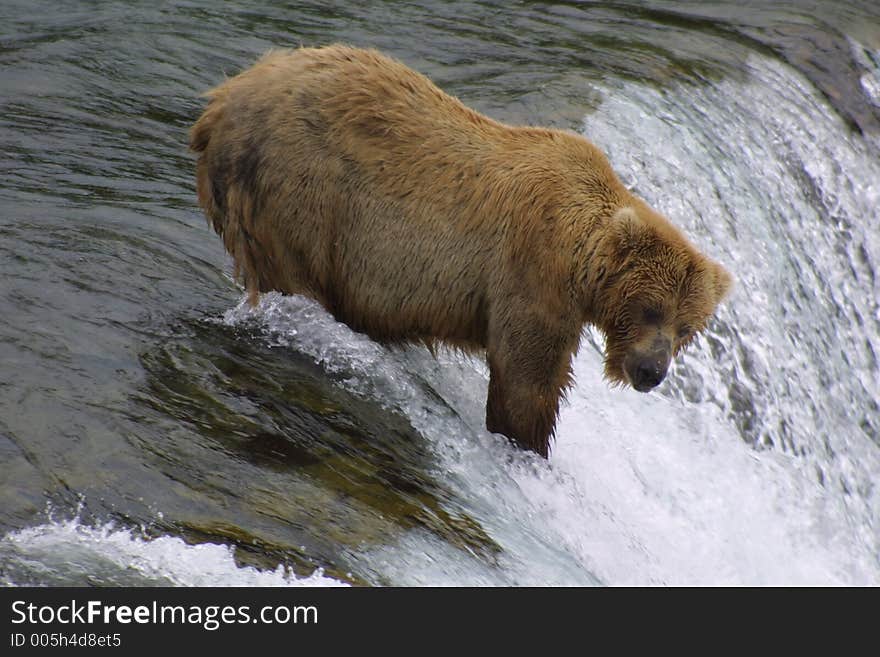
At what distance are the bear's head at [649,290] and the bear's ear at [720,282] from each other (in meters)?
0.01

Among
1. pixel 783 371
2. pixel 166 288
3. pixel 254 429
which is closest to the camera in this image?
pixel 254 429

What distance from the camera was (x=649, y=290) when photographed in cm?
554

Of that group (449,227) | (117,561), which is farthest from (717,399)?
(117,561)

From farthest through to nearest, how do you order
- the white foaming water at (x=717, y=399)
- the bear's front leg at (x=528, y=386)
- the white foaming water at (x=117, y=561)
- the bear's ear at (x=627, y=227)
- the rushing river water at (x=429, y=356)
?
the white foaming water at (x=717, y=399)
the bear's front leg at (x=528, y=386)
the bear's ear at (x=627, y=227)
the rushing river water at (x=429, y=356)
the white foaming water at (x=117, y=561)

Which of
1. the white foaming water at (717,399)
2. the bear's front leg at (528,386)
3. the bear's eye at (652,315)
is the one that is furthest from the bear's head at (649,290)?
the white foaming water at (717,399)

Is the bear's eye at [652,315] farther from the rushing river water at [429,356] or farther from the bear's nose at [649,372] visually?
the rushing river water at [429,356]

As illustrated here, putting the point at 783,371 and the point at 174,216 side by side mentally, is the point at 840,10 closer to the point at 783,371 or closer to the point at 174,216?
the point at 783,371

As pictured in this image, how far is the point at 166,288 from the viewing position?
6.34m

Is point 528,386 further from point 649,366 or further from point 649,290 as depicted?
point 649,290

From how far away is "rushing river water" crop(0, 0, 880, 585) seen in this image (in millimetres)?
4637

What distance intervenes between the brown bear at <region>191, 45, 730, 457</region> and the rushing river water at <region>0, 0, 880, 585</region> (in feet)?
1.20

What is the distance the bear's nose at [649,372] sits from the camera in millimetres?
5535

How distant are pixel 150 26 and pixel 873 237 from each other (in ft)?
20.6
